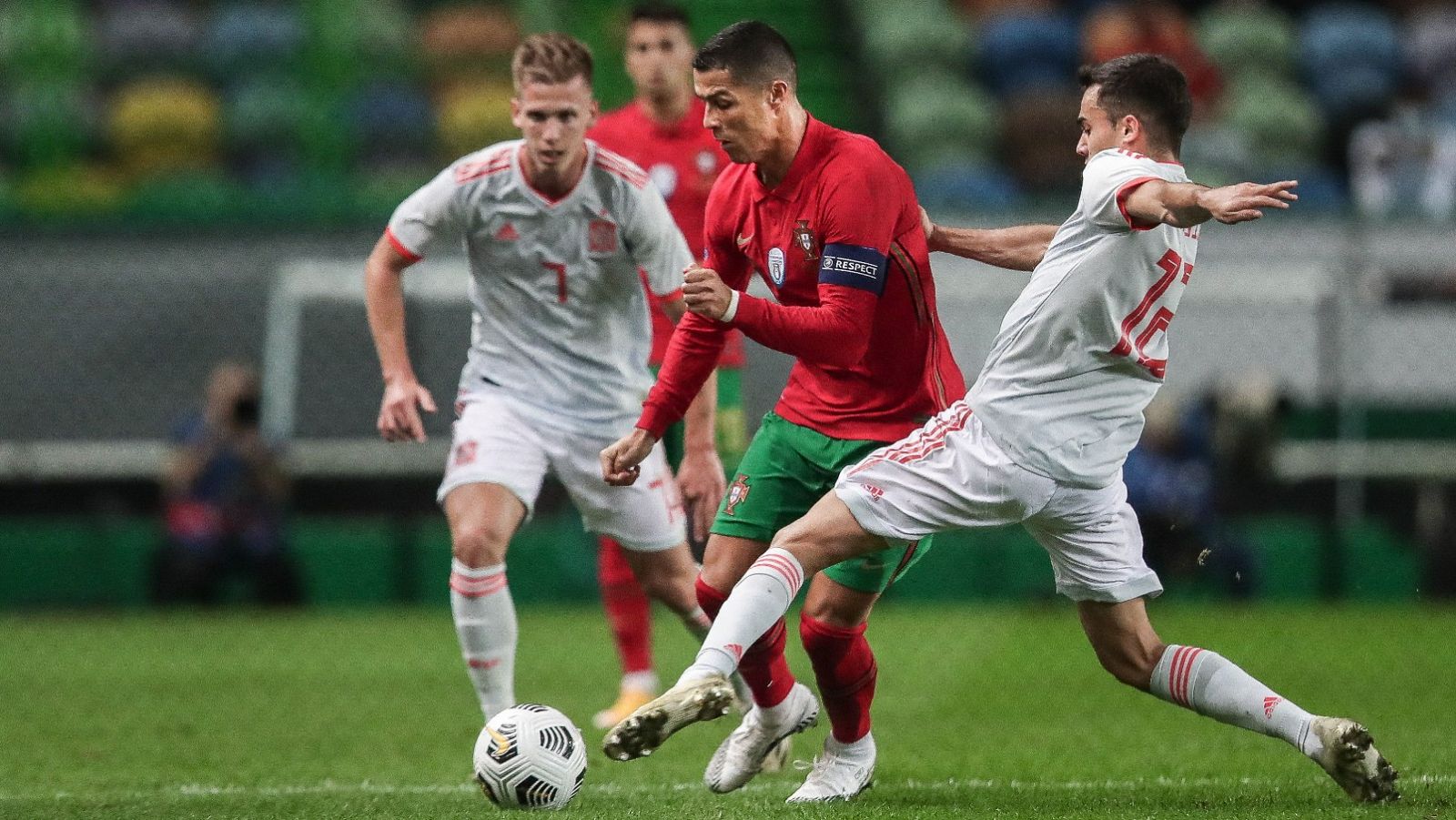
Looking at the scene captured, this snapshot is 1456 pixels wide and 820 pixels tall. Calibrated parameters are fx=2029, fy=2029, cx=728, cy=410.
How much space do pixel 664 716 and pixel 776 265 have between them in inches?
60.3

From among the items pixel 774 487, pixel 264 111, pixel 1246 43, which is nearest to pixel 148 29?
pixel 264 111

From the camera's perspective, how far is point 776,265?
5777mm

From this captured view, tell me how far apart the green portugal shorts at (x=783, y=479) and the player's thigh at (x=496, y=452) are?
3.15 feet

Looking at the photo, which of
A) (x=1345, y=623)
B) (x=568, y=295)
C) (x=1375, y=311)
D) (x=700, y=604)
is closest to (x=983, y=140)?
(x=1375, y=311)

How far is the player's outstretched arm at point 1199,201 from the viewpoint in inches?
182

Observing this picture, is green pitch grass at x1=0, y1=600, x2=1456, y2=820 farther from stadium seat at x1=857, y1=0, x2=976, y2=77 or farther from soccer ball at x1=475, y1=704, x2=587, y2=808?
stadium seat at x1=857, y1=0, x2=976, y2=77

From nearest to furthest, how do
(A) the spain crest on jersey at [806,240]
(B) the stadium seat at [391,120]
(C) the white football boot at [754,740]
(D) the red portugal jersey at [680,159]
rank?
(A) the spain crest on jersey at [806,240] < (C) the white football boot at [754,740] < (D) the red portugal jersey at [680,159] < (B) the stadium seat at [391,120]

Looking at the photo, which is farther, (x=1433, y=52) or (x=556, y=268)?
(x=1433, y=52)

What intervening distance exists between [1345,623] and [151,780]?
8.20m

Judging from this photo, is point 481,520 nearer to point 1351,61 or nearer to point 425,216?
point 425,216

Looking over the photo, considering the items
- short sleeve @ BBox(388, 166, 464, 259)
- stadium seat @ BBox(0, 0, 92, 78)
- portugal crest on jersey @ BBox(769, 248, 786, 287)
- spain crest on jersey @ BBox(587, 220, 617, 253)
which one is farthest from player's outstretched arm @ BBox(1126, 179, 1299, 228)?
stadium seat @ BBox(0, 0, 92, 78)

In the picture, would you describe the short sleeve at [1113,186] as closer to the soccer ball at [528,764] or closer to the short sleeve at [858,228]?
the short sleeve at [858,228]

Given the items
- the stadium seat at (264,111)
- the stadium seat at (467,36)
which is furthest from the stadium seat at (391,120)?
the stadium seat at (264,111)

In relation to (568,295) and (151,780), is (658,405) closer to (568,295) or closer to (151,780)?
(568,295)
